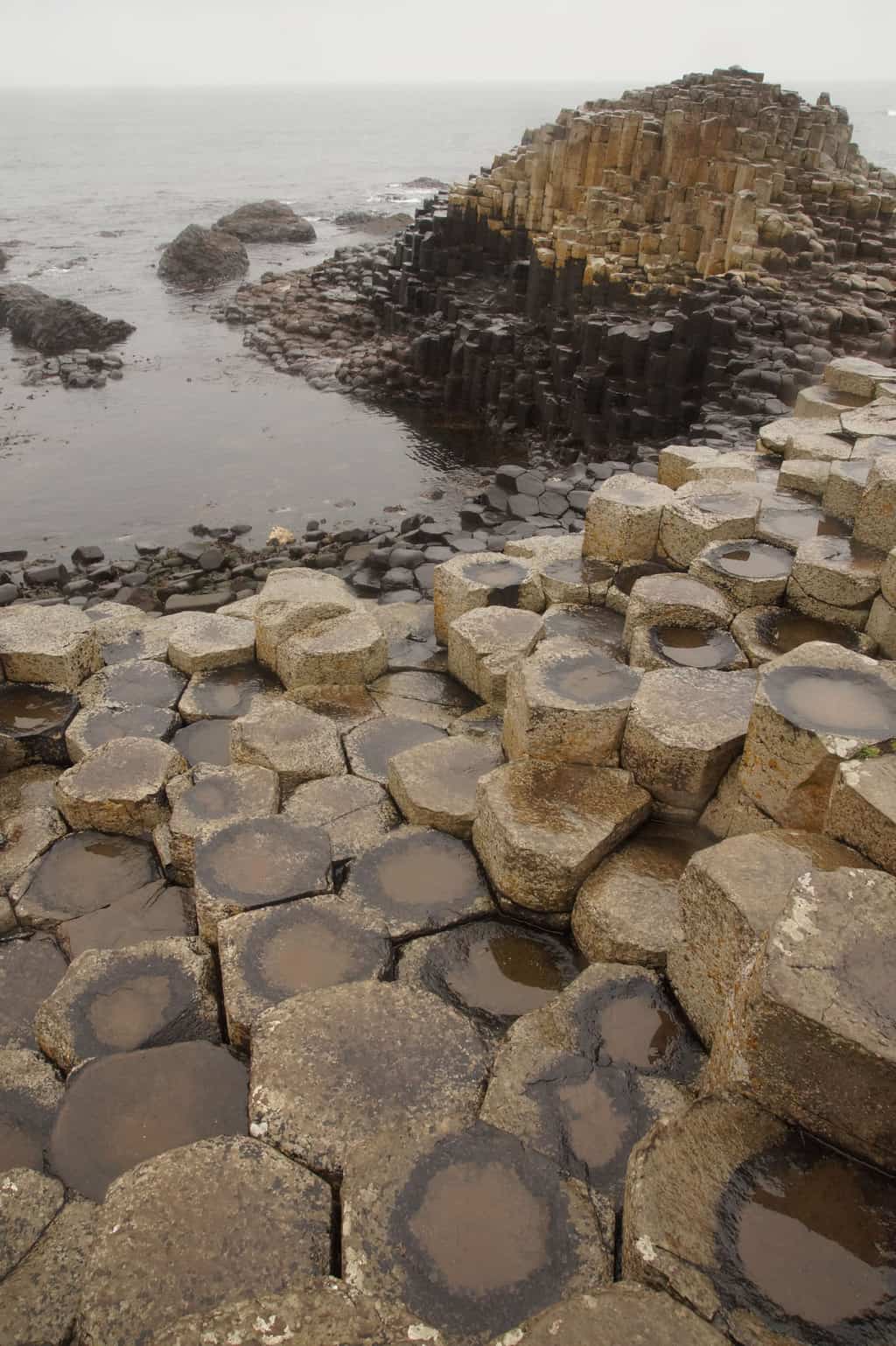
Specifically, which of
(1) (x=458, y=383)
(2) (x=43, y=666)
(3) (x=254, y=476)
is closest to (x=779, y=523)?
(2) (x=43, y=666)

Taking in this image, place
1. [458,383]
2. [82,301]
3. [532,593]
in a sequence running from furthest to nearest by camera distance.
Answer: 1. [82,301]
2. [458,383]
3. [532,593]

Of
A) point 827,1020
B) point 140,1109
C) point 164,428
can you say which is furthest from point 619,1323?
point 164,428

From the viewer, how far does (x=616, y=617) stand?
5.91m

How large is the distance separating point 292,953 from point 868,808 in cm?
234

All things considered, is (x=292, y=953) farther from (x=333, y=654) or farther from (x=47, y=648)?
(x=47, y=648)

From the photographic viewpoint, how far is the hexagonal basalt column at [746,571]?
211 inches

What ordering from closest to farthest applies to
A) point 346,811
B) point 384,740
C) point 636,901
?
point 636,901, point 346,811, point 384,740

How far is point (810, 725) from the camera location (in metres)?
3.58

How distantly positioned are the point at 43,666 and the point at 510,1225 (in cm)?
507

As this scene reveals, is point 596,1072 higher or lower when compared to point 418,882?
higher

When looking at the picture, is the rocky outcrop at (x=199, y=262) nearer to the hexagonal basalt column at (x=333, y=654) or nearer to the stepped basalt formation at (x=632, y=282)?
the stepped basalt formation at (x=632, y=282)

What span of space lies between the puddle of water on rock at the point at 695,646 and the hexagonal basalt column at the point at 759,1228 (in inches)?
111

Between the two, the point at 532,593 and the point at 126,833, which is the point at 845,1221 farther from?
the point at 532,593

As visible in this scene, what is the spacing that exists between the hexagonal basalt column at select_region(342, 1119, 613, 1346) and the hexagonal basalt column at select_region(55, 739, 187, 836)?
2.77 metres
